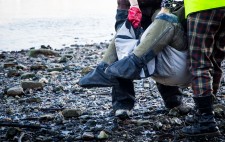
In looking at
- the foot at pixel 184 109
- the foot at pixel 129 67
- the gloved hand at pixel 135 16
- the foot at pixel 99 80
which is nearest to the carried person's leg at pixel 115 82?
the foot at pixel 99 80

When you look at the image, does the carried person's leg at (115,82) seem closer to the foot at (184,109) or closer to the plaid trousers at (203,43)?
the foot at (184,109)

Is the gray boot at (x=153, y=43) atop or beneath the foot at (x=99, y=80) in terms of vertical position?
atop

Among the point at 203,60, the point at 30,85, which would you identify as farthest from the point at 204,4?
the point at 30,85

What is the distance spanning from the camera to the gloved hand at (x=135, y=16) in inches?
161

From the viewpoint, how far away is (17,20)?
21.2m

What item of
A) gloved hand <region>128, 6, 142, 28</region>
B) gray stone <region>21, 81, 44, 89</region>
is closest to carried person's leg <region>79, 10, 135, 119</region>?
gloved hand <region>128, 6, 142, 28</region>

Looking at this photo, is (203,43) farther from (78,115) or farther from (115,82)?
(78,115)

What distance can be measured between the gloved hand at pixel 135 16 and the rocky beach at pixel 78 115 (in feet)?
3.71

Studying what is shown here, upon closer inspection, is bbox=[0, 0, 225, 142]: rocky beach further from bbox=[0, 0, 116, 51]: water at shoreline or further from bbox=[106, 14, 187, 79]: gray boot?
bbox=[0, 0, 116, 51]: water at shoreline

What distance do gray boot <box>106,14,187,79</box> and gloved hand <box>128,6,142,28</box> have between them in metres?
0.31

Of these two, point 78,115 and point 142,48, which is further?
point 78,115

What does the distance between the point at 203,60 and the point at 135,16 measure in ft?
3.11

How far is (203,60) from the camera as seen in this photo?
363 cm

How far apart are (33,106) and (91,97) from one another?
912 millimetres
